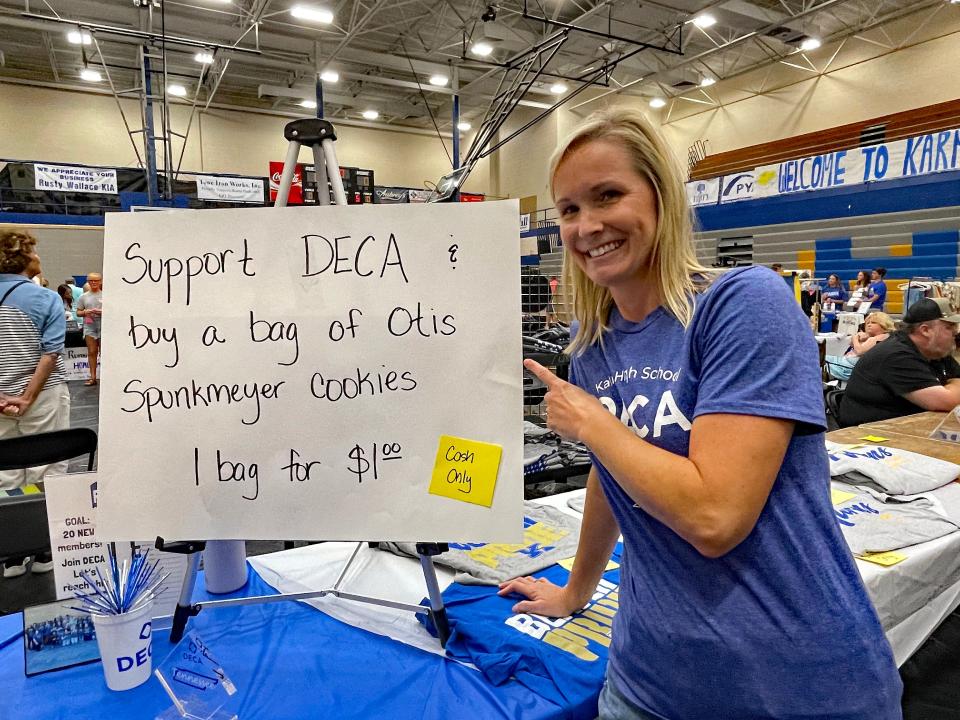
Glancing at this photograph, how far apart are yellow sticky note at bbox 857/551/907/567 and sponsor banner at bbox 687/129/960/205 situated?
27.4 feet

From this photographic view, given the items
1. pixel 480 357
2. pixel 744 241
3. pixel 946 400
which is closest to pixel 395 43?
pixel 744 241

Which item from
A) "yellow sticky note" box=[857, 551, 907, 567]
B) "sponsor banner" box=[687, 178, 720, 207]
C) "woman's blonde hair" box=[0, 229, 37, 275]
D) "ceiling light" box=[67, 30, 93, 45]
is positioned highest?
"ceiling light" box=[67, 30, 93, 45]

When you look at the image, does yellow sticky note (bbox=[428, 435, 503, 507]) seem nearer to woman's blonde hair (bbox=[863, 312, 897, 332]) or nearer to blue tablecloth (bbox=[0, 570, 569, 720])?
blue tablecloth (bbox=[0, 570, 569, 720])

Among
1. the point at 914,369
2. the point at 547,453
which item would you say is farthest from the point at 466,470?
the point at 914,369

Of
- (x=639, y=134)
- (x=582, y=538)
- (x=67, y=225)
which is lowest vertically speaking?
(x=582, y=538)

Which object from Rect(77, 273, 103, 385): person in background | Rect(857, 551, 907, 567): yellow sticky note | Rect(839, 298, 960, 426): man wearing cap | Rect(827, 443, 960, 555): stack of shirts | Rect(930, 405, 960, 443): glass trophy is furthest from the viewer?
Rect(77, 273, 103, 385): person in background

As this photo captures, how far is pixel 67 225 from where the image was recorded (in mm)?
10320

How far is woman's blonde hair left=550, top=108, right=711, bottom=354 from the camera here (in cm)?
80

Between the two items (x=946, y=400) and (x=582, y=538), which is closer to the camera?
(x=582, y=538)

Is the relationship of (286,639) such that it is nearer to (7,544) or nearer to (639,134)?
(639,134)

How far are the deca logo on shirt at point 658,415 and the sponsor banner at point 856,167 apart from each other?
902 centimetres

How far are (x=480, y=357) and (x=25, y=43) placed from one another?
15.8 metres

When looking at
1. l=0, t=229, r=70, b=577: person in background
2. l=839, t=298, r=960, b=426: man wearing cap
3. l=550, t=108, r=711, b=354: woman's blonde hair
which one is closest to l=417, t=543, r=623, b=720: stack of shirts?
l=550, t=108, r=711, b=354: woman's blonde hair

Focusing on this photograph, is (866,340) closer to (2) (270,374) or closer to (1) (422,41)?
(2) (270,374)
